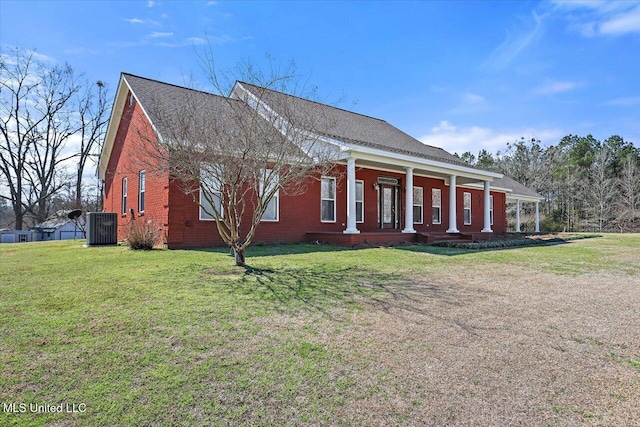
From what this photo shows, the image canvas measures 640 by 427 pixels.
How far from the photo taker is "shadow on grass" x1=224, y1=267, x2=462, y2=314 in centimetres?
526

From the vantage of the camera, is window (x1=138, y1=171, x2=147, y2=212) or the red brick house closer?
the red brick house

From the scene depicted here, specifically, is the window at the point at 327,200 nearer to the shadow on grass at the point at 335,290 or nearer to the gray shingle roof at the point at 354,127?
the gray shingle roof at the point at 354,127

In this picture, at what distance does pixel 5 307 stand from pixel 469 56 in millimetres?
12816

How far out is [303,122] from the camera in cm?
862

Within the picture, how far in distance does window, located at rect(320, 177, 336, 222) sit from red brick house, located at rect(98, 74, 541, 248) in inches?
1.6

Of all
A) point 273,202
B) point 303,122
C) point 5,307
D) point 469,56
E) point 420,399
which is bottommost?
point 420,399

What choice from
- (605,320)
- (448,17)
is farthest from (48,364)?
(448,17)

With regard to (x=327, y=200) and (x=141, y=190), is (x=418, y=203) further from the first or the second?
(x=141, y=190)

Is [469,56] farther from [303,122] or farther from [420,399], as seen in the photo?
[420,399]

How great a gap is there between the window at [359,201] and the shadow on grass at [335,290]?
8.26m

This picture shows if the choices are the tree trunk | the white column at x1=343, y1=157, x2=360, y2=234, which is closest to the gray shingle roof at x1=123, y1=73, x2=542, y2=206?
the white column at x1=343, y1=157, x2=360, y2=234

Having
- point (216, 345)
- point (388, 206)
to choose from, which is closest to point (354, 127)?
point (388, 206)

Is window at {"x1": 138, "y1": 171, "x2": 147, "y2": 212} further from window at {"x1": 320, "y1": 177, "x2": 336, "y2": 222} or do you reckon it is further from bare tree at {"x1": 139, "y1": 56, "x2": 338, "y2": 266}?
window at {"x1": 320, "y1": 177, "x2": 336, "y2": 222}

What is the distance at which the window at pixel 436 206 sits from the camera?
19.2 meters
